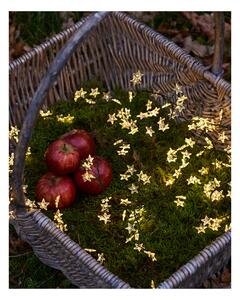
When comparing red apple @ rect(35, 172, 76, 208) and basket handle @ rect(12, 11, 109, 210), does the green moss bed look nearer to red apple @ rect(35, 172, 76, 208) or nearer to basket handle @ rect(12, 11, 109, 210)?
red apple @ rect(35, 172, 76, 208)

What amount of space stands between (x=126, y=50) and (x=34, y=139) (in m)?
0.48

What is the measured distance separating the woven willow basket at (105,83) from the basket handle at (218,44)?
0.10ft

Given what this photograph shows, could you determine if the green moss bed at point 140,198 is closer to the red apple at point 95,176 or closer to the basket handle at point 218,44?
the red apple at point 95,176

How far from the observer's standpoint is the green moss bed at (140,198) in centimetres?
187

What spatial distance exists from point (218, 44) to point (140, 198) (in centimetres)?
55

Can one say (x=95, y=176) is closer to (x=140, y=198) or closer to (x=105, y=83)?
(x=140, y=198)

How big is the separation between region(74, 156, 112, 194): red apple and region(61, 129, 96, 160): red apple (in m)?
0.04

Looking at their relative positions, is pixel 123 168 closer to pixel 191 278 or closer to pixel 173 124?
pixel 173 124

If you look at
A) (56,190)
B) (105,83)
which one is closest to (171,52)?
(105,83)

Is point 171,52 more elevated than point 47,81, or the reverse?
point 171,52

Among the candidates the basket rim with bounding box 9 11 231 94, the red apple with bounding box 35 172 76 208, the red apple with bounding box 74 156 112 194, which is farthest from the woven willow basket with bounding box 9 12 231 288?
the red apple with bounding box 74 156 112 194

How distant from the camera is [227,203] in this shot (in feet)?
6.58

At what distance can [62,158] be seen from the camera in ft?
6.40

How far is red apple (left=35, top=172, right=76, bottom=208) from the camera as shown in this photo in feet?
6.39
